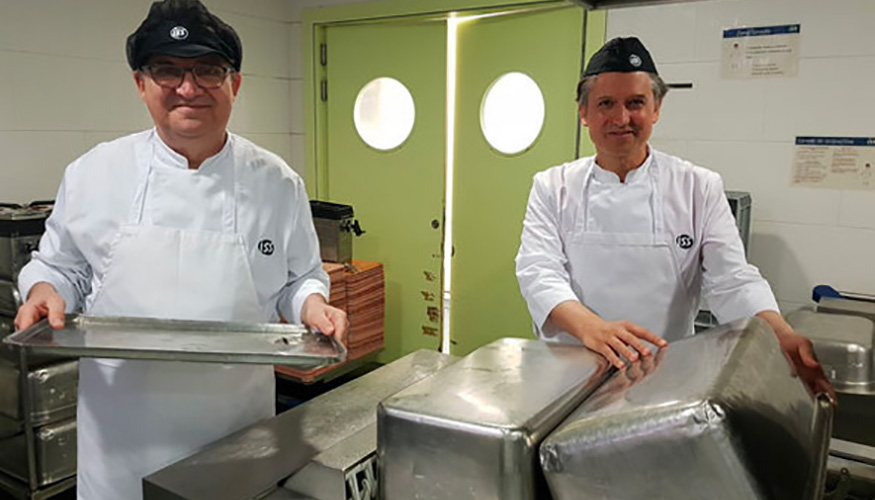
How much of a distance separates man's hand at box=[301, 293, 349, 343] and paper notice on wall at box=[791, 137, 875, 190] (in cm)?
204

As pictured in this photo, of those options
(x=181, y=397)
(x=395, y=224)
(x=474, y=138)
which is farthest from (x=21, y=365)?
(x=474, y=138)

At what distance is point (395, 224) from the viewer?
12.6 ft

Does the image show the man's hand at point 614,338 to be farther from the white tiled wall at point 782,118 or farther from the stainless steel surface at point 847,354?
the white tiled wall at point 782,118

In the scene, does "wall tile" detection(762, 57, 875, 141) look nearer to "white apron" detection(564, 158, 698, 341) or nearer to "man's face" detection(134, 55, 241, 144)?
"white apron" detection(564, 158, 698, 341)

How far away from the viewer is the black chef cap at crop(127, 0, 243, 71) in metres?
1.29

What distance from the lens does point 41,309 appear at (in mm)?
1265

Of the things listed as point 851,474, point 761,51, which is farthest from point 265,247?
point 761,51

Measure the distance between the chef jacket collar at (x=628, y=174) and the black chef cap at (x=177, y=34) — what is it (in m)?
0.94

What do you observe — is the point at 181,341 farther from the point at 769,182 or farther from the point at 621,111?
the point at 769,182

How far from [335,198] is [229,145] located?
255 centimetres

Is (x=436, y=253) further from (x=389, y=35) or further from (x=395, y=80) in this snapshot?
→ (x=389, y=35)

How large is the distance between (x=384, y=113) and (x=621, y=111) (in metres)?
2.49

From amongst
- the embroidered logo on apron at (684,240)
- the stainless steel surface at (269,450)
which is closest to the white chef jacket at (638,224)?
the embroidered logo on apron at (684,240)

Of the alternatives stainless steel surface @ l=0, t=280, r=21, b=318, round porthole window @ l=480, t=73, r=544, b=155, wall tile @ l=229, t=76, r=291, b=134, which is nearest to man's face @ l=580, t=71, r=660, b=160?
round porthole window @ l=480, t=73, r=544, b=155
